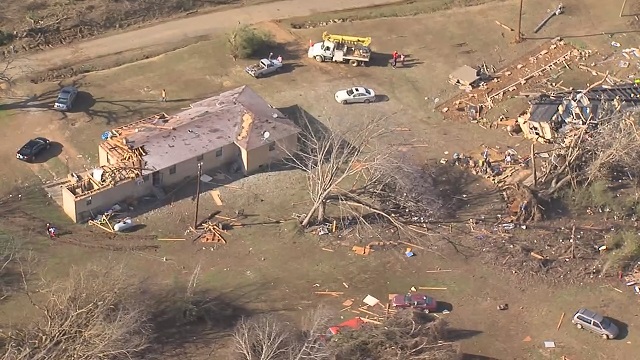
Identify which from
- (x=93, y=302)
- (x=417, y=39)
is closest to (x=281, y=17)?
(x=417, y=39)

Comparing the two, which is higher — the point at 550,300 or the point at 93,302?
the point at 93,302

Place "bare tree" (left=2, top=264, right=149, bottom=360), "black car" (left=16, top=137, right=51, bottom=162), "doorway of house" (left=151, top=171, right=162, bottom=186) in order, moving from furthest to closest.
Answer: "black car" (left=16, top=137, right=51, bottom=162) < "doorway of house" (left=151, top=171, right=162, bottom=186) < "bare tree" (left=2, top=264, right=149, bottom=360)

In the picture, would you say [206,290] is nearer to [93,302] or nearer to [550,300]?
[93,302]

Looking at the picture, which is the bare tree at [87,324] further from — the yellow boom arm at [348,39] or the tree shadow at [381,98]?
the yellow boom arm at [348,39]

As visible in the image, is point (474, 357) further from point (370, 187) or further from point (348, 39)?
point (348, 39)

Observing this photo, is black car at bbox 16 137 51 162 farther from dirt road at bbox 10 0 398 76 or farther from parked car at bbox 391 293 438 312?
parked car at bbox 391 293 438 312

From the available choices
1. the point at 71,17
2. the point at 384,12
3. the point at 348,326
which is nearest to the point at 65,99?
the point at 71,17

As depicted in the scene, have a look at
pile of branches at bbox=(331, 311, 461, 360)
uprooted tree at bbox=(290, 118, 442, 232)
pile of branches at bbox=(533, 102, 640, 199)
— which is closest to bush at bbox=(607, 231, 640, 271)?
pile of branches at bbox=(533, 102, 640, 199)
